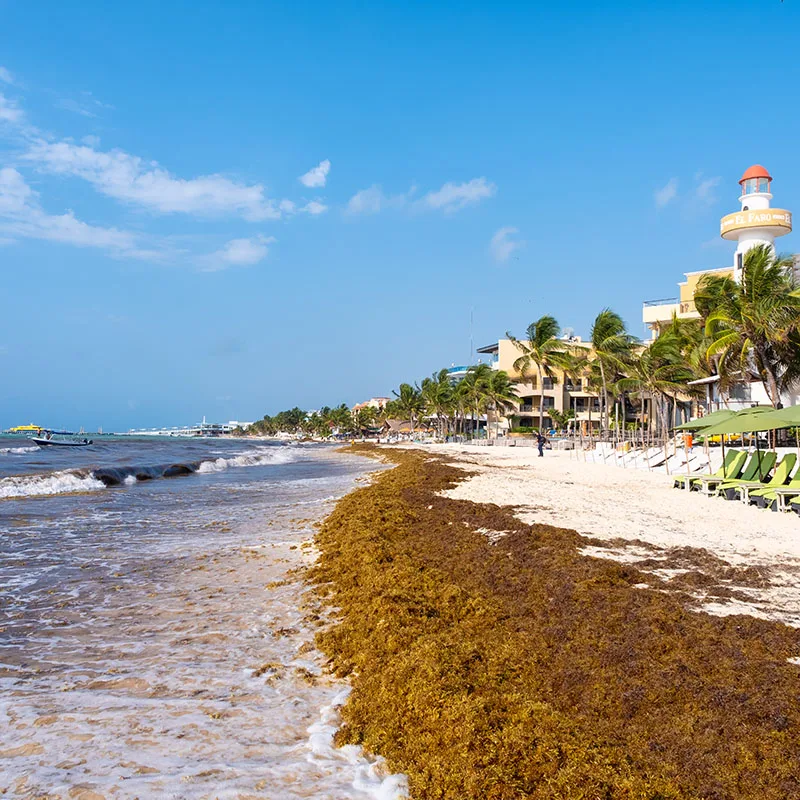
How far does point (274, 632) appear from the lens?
5.75m

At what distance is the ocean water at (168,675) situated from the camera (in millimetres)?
3361

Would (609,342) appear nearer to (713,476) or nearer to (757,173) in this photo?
(757,173)

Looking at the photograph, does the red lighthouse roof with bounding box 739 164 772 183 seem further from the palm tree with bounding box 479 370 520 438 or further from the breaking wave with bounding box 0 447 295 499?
the breaking wave with bounding box 0 447 295 499

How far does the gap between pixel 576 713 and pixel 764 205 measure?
151 feet

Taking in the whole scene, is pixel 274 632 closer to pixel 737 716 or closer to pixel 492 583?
pixel 492 583

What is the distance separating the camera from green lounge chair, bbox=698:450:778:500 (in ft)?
48.0

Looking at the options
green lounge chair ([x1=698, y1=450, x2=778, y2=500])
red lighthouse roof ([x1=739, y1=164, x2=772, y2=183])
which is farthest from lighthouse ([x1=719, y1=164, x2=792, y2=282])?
green lounge chair ([x1=698, y1=450, x2=778, y2=500])

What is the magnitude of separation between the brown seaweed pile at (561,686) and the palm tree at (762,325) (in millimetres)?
18059

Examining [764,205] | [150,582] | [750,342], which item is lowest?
[150,582]

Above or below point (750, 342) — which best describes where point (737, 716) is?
below

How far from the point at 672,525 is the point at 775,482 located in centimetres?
443

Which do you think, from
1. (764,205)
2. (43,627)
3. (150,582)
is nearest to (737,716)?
(43,627)

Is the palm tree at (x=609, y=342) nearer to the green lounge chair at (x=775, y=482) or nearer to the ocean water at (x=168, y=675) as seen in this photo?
the green lounge chair at (x=775, y=482)

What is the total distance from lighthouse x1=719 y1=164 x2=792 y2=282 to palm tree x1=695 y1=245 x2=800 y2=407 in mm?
14417
